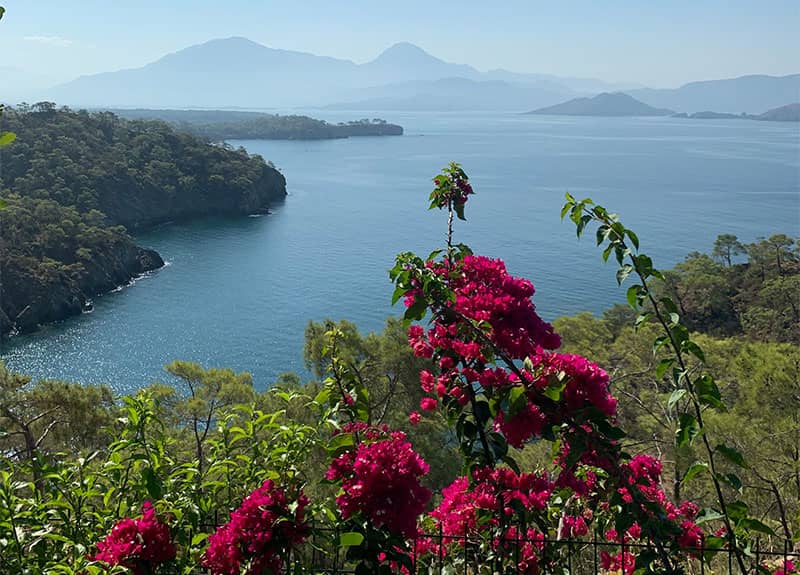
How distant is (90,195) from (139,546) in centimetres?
4217

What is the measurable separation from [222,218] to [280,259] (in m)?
13.2

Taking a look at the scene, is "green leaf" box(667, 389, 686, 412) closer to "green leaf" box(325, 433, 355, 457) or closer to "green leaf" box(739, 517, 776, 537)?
"green leaf" box(739, 517, 776, 537)

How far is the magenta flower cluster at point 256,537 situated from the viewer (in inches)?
58.0

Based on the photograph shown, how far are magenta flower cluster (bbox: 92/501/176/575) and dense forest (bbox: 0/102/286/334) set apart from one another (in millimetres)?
20707

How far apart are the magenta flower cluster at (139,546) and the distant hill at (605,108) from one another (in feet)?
631

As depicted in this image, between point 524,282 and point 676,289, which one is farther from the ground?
point 524,282

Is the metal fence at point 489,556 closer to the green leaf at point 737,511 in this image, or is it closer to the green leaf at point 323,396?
the green leaf at point 737,511

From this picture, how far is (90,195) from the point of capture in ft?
129

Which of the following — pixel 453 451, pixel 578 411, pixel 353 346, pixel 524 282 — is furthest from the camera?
pixel 353 346

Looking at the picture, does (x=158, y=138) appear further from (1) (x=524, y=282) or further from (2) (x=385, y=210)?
(1) (x=524, y=282)

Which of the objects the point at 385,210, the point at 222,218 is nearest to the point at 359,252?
the point at 385,210

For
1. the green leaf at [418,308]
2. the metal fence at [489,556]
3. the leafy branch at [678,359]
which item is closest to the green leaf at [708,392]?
the leafy branch at [678,359]

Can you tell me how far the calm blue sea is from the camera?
2316cm

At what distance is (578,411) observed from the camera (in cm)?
160
